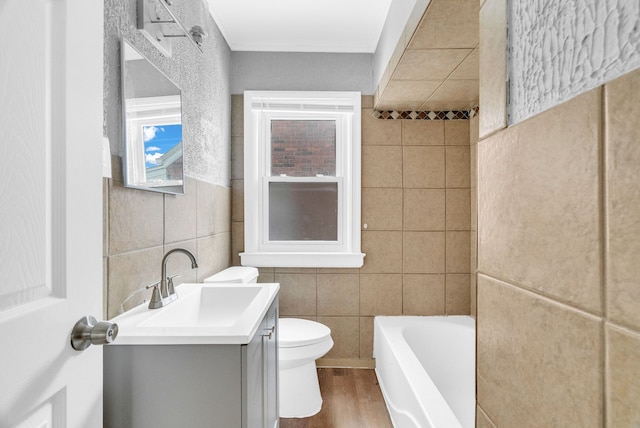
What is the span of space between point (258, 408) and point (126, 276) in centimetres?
66

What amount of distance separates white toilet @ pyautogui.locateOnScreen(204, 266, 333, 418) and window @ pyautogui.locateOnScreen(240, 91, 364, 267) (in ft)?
2.15

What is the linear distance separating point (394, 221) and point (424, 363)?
3.35 ft

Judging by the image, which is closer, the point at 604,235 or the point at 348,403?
the point at 604,235

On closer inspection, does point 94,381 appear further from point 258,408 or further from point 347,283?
point 347,283

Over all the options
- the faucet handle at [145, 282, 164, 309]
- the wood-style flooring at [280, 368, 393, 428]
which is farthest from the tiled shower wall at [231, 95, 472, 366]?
the faucet handle at [145, 282, 164, 309]

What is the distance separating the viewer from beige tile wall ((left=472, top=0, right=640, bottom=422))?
37 centimetres

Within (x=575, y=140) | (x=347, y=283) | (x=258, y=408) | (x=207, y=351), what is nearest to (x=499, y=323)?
(x=575, y=140)

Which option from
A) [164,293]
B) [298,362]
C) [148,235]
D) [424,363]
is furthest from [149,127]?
[424,363]

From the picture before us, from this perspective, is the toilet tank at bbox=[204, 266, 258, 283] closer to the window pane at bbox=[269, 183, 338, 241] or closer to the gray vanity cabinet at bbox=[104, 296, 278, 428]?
the window pane at bbox=[269, 183, 338, 241]

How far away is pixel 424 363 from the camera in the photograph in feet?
8.03

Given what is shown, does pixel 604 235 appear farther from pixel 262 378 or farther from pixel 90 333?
pixel 262 378

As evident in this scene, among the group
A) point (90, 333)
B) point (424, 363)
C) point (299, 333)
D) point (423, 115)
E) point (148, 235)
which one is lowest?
point (424, 363)

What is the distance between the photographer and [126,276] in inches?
48.7

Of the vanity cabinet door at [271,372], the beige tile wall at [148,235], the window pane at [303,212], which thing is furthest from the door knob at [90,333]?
the window pane at [303,212]
